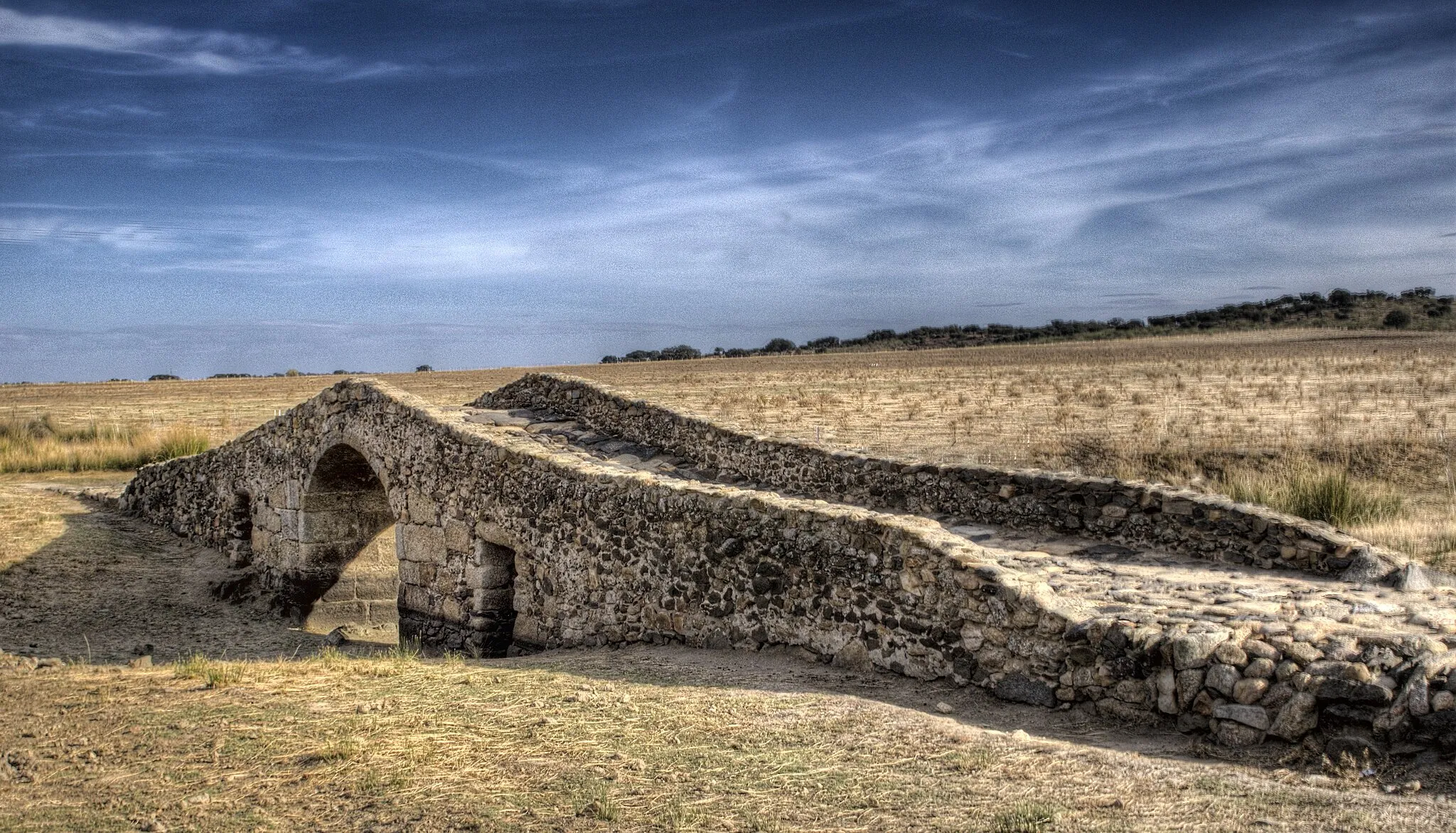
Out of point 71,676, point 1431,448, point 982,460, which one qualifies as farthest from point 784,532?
point 1431,448

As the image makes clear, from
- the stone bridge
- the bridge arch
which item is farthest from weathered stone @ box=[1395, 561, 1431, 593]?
the bridge arch

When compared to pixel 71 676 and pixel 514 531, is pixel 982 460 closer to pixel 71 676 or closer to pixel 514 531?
pixel 514 531

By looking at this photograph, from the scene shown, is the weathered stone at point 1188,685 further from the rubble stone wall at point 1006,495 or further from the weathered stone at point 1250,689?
the rubble stone wall at point 1006,495

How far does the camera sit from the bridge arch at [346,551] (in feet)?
47.0

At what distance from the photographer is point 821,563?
7.96 metres

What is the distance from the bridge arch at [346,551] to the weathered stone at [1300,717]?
37.2ft

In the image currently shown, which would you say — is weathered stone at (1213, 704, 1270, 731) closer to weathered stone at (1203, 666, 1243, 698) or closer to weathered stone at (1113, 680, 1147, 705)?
weathered stone at (1203, 666, 1243, 698)

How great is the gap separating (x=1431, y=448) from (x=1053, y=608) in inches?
510

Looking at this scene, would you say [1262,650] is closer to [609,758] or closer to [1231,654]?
[1231,654]

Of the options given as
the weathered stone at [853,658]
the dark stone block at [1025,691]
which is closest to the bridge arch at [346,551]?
the weathered stone at [853,658]

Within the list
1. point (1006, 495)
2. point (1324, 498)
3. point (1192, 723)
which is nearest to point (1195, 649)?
point (1192, 723)

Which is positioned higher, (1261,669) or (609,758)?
(1261,669)

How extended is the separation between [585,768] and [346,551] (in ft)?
33.0

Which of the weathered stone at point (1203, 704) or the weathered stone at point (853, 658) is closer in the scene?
the weathered stone at point (1203, 704)
